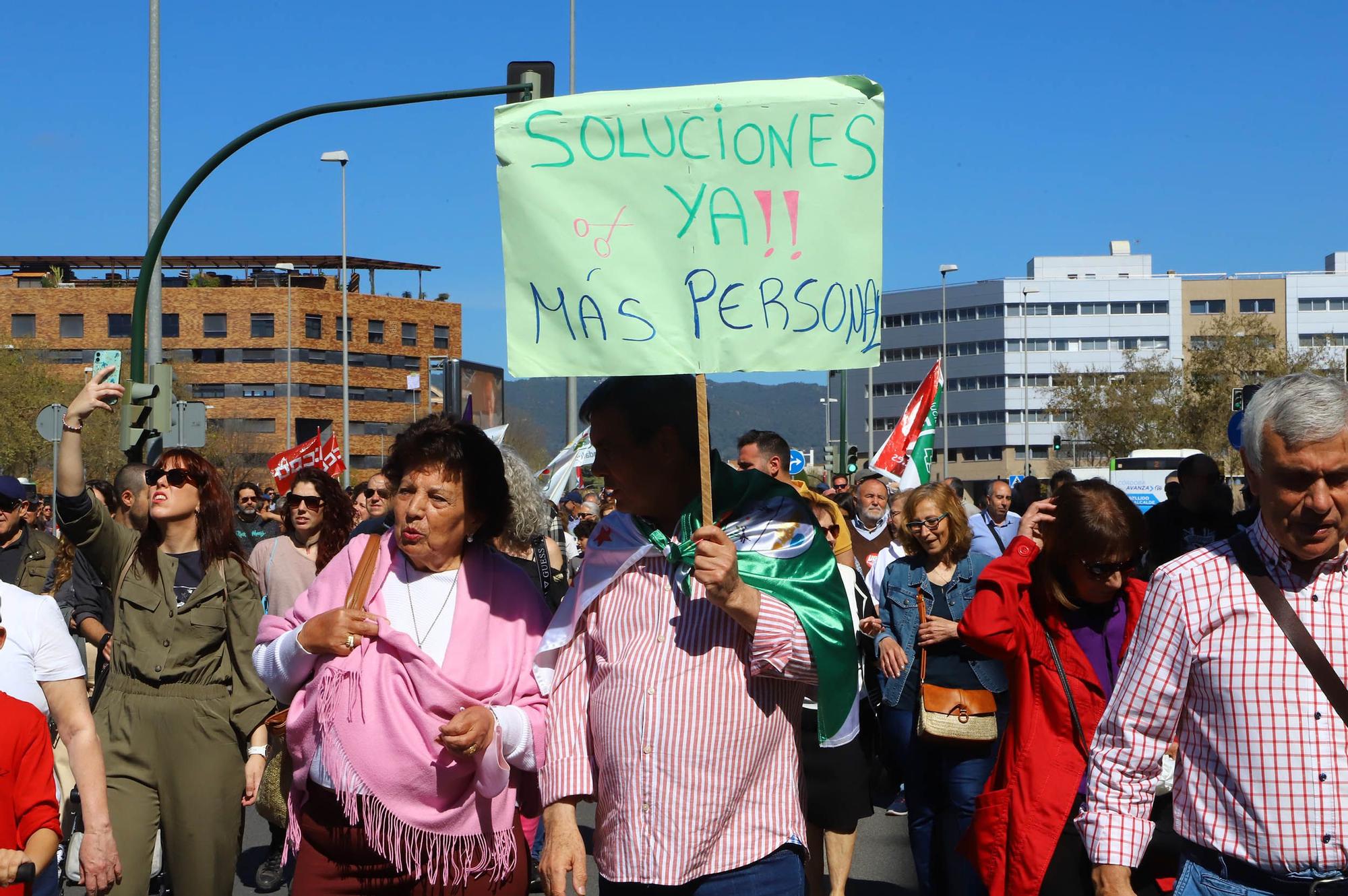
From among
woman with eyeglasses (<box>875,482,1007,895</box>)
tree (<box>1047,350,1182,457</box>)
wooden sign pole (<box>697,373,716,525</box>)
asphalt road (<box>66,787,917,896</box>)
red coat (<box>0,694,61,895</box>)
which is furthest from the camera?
tree (<box>1047,350,1182,457</box>)

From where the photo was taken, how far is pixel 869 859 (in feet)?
27.6

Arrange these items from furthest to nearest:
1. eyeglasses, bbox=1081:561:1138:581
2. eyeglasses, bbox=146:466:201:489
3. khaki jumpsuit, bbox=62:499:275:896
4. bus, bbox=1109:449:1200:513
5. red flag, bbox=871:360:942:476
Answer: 1. bus, bbox=1109:449:1200:513
2. red flag, bbox=871:360:942:476
3. eyeglasses, bbox=146:466:201:489
4. khaki jumpsuit, bbox=62:499:275:896
5. eyeglasses, bbox=1081:561:1138:581

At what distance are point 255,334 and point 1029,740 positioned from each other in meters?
84.6

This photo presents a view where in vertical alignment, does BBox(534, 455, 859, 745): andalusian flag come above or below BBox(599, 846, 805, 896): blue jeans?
above

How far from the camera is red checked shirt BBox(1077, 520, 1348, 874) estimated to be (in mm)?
3082

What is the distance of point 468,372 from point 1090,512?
13.7 meters

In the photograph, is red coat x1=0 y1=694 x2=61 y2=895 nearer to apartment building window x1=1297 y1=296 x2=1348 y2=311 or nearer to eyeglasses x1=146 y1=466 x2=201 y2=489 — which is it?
eyeglasses x1=146 y1=466 x2=201 y2=489

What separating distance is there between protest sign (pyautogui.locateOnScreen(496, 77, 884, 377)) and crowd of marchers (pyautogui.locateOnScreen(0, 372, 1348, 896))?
187 mm

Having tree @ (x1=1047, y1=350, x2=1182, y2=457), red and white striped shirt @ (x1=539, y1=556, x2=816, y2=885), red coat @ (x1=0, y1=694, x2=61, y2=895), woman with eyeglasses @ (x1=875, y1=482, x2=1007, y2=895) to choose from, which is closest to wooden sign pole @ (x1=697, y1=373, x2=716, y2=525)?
red and white striped shirt @ (x1=539, y1=556, x2=816, y2=885)

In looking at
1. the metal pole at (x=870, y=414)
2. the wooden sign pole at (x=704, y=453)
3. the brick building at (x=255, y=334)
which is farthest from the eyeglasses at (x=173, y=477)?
the brick building at (x=255, y=334)

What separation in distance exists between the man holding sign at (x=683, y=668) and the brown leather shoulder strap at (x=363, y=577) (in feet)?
1.78

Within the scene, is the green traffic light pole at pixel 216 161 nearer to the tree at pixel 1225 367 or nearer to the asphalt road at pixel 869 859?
the asphalt road at pixel 869 859

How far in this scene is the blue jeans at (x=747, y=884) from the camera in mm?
3492

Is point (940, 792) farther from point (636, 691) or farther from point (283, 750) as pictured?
point (636, 691)
